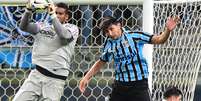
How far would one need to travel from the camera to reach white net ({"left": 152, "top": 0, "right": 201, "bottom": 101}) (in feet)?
12.0

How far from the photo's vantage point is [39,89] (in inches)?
121

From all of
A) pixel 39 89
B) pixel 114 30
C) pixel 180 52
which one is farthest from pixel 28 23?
pixel 180 52

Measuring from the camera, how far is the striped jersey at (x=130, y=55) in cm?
298

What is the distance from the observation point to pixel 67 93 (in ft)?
15.5

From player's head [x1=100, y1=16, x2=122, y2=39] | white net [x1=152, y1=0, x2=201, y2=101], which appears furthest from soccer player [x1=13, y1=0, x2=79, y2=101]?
white net [x1=152, y1=0, x2=201, y2=101]

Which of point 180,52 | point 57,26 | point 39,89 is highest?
point 57,26

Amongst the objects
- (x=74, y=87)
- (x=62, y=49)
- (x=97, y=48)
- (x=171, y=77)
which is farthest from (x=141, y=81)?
(x=74, y=87)

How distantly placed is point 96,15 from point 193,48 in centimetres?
79

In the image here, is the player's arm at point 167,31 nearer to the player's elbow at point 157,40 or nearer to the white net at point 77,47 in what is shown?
the player's elbow at point 157,40

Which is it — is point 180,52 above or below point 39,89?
above

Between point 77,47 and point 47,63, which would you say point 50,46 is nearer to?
point 47,63

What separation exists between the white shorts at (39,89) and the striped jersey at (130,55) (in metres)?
0.37

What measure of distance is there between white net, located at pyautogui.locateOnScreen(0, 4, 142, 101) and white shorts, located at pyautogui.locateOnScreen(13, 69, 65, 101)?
0.81 m

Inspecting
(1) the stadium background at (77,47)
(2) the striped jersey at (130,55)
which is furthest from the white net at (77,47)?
(2) the striped jersey at (130,55)
